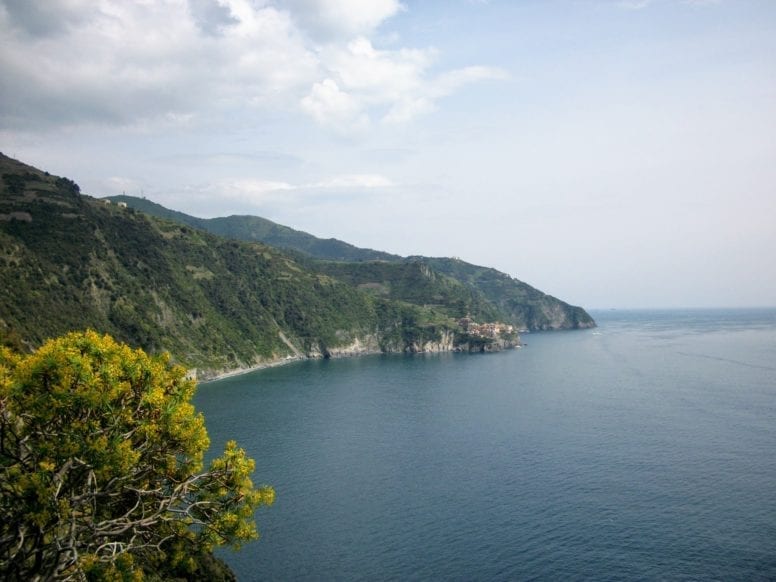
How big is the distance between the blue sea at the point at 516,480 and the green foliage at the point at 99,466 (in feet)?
107

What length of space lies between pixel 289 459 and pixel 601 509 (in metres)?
49.9

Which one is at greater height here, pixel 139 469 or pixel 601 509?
pixel 139 469

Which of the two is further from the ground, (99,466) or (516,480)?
(99,466)

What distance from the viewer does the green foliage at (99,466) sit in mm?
19859

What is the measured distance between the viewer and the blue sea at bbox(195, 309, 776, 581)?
54031 mm

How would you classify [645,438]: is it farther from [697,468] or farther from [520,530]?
[520,530]

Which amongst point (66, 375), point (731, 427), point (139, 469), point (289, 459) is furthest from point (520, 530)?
point (731, 427)

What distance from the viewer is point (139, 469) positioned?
23.8 metres

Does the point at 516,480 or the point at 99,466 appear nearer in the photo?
the point at 99,466

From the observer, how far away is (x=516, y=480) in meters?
76.2

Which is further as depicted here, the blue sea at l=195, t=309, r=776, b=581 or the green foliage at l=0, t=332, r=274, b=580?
the blue sea at l=195, t=309, r=776, b=581

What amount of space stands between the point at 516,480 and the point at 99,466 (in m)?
66.1

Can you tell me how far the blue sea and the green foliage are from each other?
107 ft

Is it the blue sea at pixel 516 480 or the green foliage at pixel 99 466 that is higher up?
the green foliage at pixel 99 466
